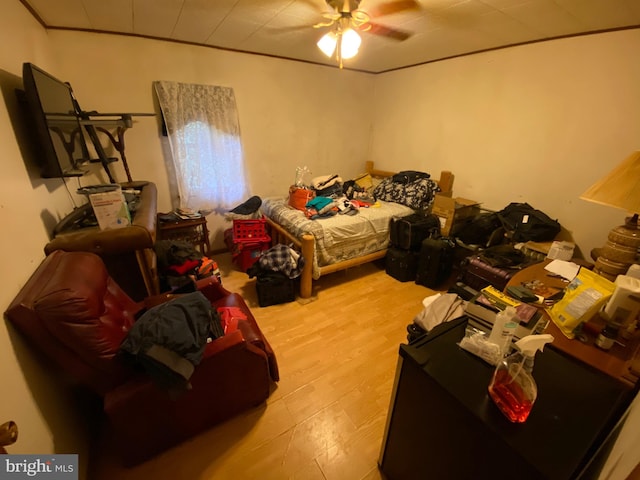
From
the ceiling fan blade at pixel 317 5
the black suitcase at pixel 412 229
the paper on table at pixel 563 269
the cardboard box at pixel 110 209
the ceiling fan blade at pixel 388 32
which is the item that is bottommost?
the black suitcase at pixel 412 229

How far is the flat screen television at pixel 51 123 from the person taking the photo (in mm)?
1274

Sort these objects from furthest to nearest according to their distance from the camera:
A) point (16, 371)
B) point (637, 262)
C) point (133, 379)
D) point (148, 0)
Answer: point (148, 0) < point (637, 262) < point (133, 379) < point (16, 371)

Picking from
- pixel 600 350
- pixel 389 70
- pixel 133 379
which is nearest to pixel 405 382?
pixel 600 350

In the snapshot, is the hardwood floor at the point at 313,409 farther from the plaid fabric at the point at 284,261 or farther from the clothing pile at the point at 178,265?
the clothing pile at the point at 178,265

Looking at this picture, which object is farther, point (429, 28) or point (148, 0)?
point (429, 28)

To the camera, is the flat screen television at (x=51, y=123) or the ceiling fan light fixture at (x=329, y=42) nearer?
the flat screen television at (x=51, y=123)

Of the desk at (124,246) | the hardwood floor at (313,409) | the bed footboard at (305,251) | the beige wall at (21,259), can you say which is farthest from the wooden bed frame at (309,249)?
the beige wall at (21,259)

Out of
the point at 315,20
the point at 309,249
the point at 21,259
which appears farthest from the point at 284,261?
the point at 315,20

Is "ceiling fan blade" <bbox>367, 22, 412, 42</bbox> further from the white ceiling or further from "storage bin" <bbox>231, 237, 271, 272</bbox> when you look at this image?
"storage bin" <bbox>231, 237, 271, 272</bbox>

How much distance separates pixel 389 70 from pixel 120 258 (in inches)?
158

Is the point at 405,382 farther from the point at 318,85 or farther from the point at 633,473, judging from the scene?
the point at 318,85

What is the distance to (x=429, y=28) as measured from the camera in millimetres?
2215

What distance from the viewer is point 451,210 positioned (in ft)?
9.64

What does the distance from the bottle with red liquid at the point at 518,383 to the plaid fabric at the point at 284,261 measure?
1.87 m
